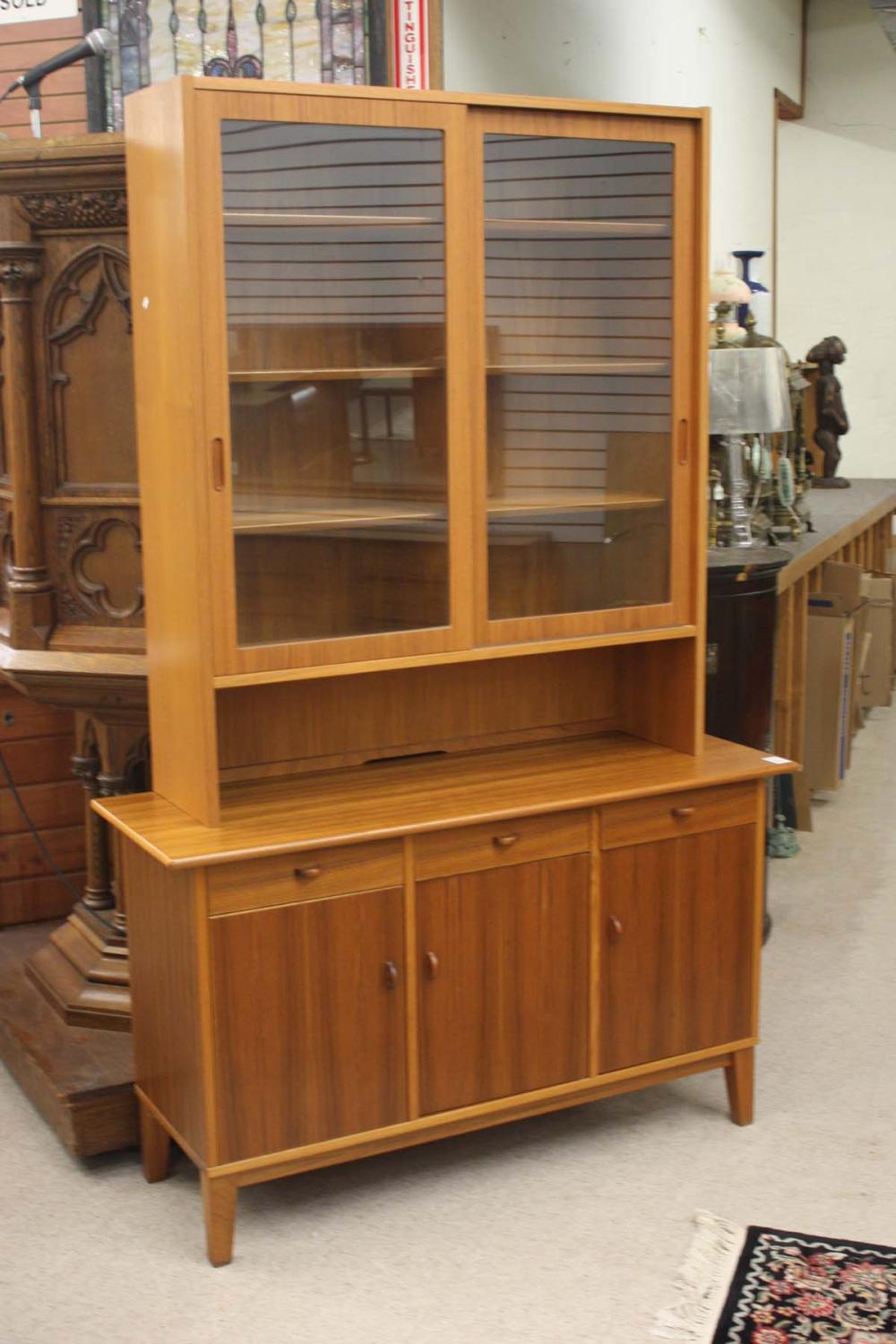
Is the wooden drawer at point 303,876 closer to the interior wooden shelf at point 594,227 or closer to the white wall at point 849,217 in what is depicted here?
the interior wooden shelf at point 594,227

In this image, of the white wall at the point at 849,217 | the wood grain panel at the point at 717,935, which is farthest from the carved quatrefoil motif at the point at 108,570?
the white wall at the point at 849,217

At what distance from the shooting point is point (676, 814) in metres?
3.06

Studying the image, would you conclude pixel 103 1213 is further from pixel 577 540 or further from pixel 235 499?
pixel 577 540

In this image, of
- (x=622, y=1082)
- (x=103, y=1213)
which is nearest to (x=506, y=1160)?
(x=622, y=1082)

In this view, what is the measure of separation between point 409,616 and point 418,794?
337mm

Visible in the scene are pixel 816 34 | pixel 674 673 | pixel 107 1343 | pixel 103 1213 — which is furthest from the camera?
pixel 816 34

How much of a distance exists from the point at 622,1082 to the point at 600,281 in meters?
1.53

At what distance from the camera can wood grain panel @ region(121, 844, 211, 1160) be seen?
265cm

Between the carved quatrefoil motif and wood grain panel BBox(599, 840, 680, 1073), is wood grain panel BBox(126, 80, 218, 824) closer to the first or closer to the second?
the carved quatrefoil motif

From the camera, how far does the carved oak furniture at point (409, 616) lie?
2664 mm

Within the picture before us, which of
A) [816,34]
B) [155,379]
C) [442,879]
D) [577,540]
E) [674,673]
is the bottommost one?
[442,879]

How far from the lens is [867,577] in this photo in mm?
6344

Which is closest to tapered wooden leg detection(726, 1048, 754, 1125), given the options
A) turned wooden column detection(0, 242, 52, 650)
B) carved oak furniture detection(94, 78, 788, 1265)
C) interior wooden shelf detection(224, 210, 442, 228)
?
carved oak furniture detection(94, 78, 788, 1265)

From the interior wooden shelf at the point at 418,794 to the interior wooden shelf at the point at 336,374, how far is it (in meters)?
0.76
